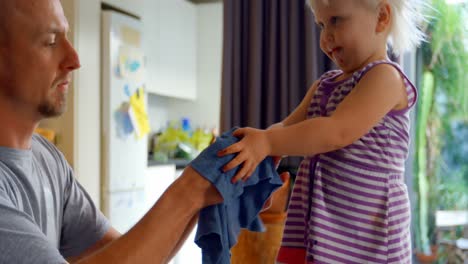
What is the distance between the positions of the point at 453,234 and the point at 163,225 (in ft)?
6.81

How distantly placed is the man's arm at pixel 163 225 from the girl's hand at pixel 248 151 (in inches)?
2.1

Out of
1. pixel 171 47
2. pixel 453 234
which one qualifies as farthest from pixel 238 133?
pixel 171 47

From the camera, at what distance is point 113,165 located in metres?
3.04

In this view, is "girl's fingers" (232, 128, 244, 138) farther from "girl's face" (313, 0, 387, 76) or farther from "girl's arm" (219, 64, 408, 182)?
"girl's face" (313, 0, 387, 76)

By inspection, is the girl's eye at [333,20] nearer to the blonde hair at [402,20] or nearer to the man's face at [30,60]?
the blonde hair at [402,20]

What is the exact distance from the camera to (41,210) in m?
1.09

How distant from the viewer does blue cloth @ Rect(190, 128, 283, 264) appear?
896 mm

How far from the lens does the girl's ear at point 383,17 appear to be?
1.06 meters

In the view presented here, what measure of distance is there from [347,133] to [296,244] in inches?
10.6

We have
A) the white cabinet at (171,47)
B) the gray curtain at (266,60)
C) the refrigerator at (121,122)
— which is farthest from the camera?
the white cabinet at (171,47)

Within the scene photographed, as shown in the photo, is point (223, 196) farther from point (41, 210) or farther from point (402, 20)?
point (402, 20)

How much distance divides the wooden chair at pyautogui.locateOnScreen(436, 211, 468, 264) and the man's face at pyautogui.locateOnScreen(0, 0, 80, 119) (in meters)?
2.10

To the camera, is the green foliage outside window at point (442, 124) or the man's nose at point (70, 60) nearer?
the man's nose at point (70, 60)

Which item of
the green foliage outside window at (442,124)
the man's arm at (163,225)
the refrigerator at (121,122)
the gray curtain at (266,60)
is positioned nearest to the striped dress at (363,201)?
the man's arm at (163,225)
